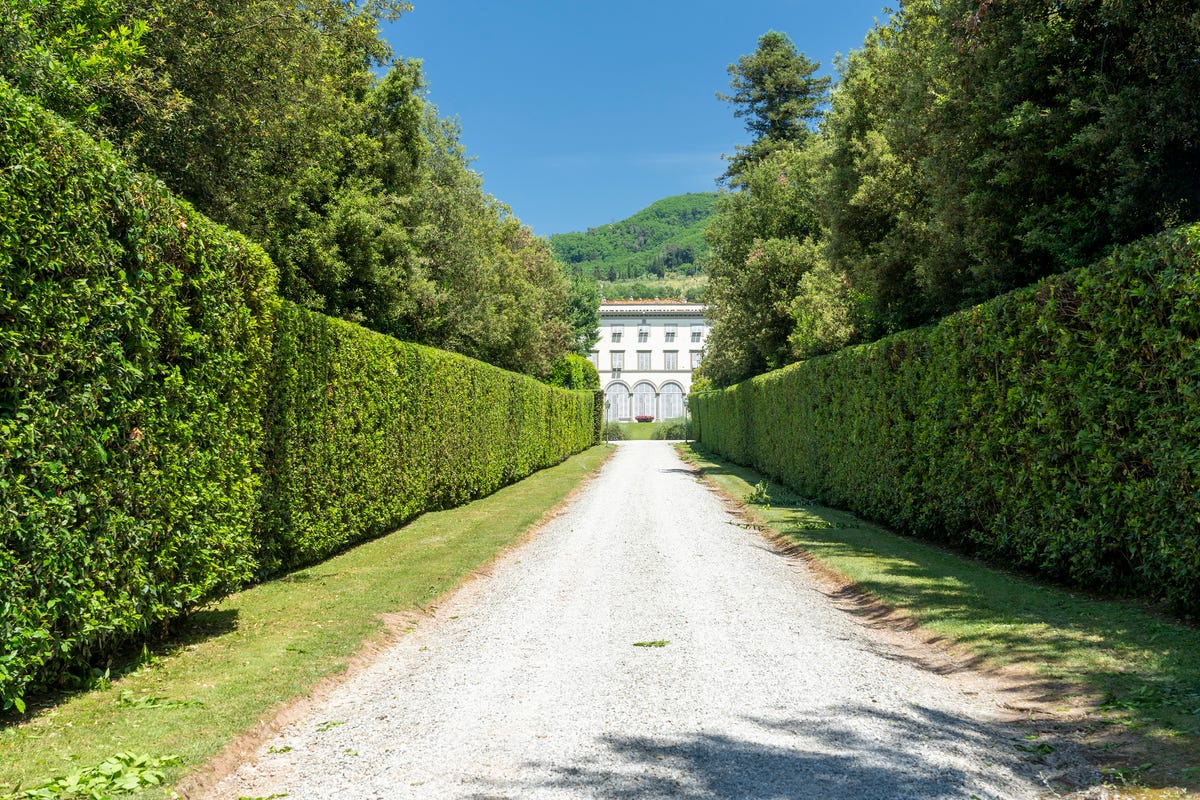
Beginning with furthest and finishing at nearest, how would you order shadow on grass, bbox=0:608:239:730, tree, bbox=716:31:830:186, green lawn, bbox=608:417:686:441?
1. green lawn, bbox=608:417:686:441
2. tree, bbox=716:31:830:186
3. shadow on grass, bbox=0:608:239:730

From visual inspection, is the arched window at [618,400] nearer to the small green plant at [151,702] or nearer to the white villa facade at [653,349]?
the white villa facade at [653,349]

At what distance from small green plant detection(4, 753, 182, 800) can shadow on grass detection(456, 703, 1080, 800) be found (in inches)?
66.2

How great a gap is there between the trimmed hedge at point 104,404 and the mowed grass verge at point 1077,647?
622 cm

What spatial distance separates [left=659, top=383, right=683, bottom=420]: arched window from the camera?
298ft

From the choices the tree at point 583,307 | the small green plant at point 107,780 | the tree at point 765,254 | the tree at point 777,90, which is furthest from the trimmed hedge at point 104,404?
the tree at point 583,307

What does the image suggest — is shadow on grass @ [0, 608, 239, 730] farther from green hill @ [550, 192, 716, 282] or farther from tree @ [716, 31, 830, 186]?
green hill @ [550, 192, 716, 282]

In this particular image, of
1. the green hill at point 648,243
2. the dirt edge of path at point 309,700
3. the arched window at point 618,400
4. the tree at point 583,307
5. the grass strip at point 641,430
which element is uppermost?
the green hill at point 648,243

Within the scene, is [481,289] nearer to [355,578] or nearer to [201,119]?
[201,119]

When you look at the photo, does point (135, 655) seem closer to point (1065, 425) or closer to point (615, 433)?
point (1065, 425)

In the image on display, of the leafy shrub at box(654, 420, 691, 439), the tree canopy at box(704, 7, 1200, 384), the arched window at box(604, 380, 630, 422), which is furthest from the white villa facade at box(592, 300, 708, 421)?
the tree canopy at box(704, 7, 1200, 384)

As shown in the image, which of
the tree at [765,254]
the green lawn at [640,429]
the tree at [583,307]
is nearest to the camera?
the tree at [765,254]

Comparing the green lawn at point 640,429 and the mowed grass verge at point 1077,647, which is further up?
the green lawn at point 640,429

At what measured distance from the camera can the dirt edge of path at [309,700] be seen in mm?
4129

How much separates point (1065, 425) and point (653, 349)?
271 feet
